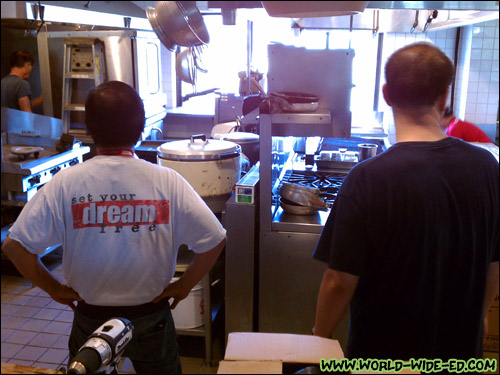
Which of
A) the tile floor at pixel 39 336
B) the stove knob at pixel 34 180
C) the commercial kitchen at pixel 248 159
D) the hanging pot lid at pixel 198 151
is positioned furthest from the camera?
the stove knob at pixel 34 180

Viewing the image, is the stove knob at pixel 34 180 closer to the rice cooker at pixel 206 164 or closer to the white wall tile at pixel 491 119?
the rice cooker at pixel 206 164

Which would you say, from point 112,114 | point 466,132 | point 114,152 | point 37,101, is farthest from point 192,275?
point 37,101

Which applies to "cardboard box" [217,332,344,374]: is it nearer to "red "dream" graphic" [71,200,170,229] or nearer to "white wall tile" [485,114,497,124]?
"red "dream" graphic" [71,200,170,229]

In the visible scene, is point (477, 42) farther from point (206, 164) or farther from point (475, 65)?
point (206, 164)

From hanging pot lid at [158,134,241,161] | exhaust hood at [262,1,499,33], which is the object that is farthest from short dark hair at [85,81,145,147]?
hanging pot lid at [158,134,241,161]

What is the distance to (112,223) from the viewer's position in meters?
1.34

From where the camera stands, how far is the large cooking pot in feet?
7.28

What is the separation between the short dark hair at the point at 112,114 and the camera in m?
1.34

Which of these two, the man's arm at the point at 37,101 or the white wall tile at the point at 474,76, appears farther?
the white wall tile at the point at 474,76

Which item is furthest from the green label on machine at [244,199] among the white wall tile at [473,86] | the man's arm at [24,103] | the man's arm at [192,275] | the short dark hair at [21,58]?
the white wall tile at [473,86]

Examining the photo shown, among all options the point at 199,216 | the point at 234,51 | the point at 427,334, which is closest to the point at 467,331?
the point at 427,334

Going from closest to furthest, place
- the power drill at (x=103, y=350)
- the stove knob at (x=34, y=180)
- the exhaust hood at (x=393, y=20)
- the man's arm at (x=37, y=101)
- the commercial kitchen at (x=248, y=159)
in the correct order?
the power drill at (x=103, y=350), the commercial kitchen at (x=248, y=159), the exhaust hood at (x=393, y=20), the stove knob at (x=34, y=180), the man's arm at (x=37, y=101)

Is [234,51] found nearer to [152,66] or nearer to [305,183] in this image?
[152,66]

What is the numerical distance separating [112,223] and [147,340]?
0.41 metres
